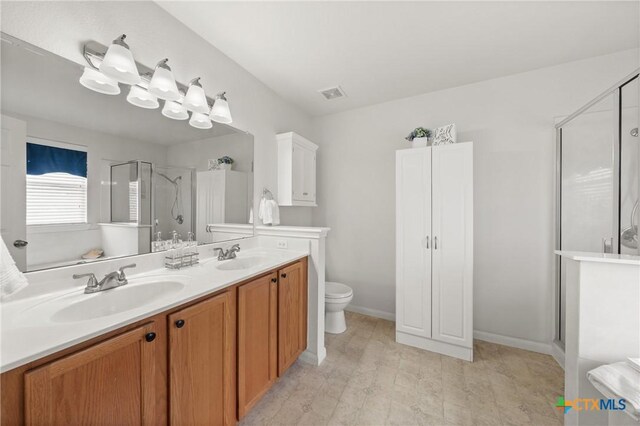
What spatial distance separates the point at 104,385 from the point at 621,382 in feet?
6.30

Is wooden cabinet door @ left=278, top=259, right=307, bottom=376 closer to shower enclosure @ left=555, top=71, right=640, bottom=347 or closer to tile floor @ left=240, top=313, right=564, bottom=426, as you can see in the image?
tile floor @ left=240, top=313, right=564, bottom=426

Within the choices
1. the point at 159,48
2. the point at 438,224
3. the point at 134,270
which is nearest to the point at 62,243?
the point at 134,270

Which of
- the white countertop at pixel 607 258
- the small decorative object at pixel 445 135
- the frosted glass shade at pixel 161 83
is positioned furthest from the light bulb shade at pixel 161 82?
the white countertop at pixel 607 258

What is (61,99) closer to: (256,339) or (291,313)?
(256,339)

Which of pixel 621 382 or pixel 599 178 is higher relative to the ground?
pixel 599 178

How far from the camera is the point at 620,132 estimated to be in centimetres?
156

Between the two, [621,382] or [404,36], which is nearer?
[621,382]

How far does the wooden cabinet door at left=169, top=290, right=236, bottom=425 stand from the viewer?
981 millimetres

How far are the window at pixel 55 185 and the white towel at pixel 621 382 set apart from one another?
245cm

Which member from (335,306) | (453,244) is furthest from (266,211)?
(453,244)

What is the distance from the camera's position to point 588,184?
1907 mm

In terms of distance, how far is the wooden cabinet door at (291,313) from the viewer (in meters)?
1.66

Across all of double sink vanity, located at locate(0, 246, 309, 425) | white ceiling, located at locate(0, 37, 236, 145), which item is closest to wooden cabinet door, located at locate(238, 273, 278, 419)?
double sink vanity, located at locate(0, 246, 309, 425)

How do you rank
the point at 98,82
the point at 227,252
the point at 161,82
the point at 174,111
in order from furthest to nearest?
the point at 227,252, the point at 174,111, the point at 161,82, the point at 98,82
